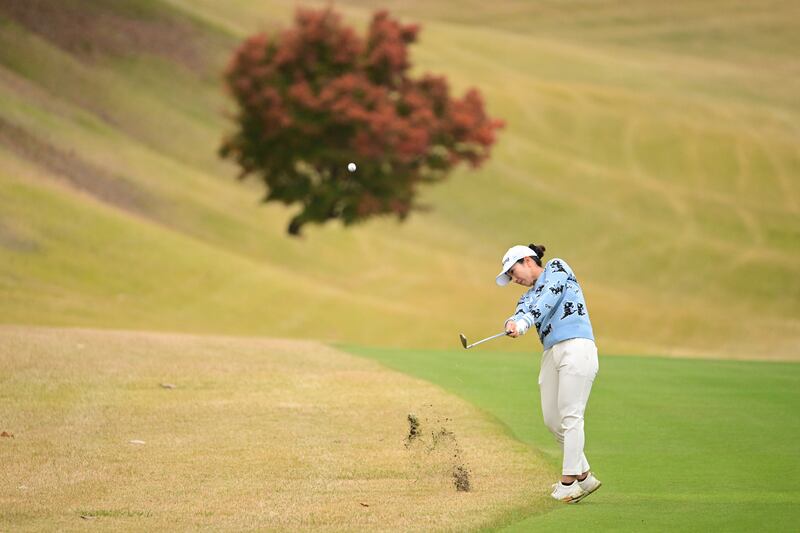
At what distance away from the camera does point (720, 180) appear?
6744 centimetres

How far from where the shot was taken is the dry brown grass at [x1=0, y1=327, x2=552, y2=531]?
11.0m

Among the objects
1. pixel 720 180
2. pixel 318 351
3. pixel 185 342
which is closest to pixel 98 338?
pixel 185 342

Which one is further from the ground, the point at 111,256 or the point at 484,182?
the point at 484,182

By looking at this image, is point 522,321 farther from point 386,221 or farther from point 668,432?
point 386,221

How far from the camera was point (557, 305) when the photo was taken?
38.5 feet

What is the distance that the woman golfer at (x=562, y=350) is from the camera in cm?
1149

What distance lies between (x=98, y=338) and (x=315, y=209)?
23.0 meters

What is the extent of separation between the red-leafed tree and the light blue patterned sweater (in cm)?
3336

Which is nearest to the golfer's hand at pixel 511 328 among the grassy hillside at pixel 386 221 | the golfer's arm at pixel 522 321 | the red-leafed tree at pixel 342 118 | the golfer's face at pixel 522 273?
the golfer's arm at pixel 522 321

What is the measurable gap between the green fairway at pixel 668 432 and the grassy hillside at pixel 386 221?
15.1 meters

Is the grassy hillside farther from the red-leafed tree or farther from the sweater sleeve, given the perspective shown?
the sweater sleeve

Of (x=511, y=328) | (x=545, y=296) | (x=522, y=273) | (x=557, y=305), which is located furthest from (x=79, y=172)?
(x=511, y=328)

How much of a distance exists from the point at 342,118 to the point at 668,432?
101 ft

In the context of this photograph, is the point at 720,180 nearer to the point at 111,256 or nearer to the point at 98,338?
the point at 111,256
